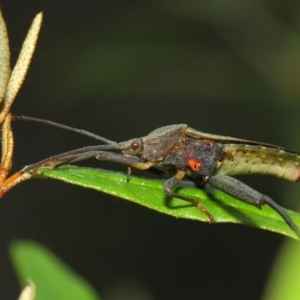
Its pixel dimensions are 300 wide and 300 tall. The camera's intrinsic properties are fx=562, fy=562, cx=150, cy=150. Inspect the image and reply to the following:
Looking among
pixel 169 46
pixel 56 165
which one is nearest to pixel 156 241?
pixel 169 46

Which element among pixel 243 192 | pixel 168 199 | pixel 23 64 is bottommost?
pixel 168 199

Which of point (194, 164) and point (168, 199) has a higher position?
point (194, 164)

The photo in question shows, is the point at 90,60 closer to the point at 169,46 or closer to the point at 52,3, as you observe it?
the point at 169,46

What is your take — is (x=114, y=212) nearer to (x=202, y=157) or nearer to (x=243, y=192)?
(x=202, y=157)

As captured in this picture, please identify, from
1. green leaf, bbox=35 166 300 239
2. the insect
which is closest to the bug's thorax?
the insect

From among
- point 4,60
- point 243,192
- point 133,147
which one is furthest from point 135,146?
point 4,60

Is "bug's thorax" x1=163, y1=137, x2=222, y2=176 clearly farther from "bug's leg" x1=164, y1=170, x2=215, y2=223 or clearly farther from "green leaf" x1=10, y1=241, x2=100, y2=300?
"green leaf" x1=10, y1=241, x2=100, y2=300
